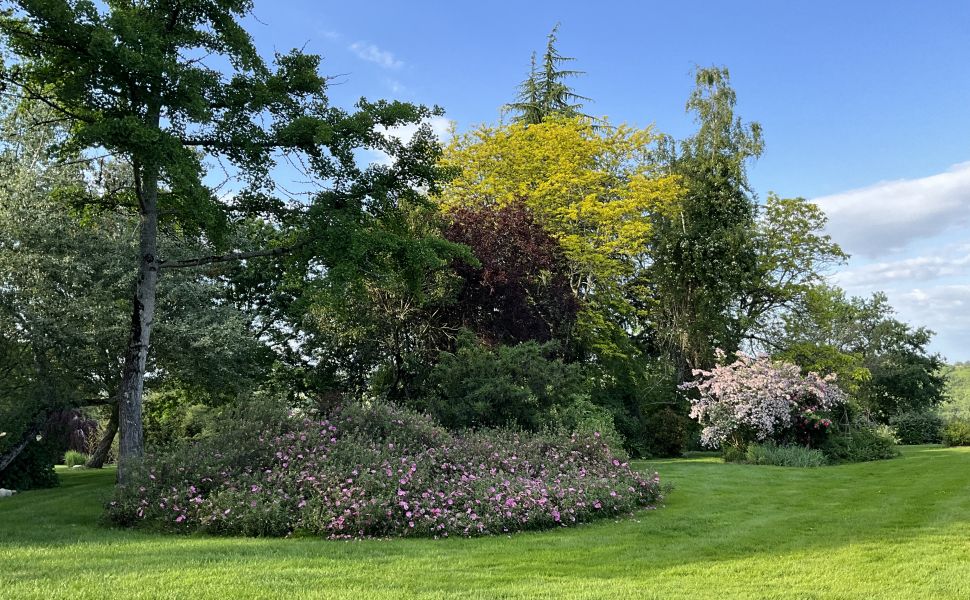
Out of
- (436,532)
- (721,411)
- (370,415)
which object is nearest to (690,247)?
(721,411)

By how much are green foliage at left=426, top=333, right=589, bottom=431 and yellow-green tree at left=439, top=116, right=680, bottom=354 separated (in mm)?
6636

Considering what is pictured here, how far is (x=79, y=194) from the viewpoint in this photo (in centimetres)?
1405

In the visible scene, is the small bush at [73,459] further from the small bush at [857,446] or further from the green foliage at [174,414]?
the small bush at [857,446]

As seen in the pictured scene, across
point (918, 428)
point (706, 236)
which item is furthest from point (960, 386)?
point (706, 236)

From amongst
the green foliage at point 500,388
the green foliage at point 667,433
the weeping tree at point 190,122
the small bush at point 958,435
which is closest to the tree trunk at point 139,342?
the weeping tree at point 190,122

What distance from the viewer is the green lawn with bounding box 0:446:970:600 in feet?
18.0

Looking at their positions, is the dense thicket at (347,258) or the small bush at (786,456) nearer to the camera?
the dense thicket at (347,258)

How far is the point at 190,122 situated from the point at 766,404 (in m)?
15.6

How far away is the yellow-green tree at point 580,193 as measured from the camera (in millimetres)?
23922

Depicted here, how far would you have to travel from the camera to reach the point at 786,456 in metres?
17.6

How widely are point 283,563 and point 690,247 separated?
75.4 ft

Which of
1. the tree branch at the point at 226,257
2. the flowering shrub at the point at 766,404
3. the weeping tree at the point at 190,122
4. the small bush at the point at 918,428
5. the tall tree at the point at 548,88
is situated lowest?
the small bush at the point at 918,428

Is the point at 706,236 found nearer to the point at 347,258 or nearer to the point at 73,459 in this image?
the point at 347,258

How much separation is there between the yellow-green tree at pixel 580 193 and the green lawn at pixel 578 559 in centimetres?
1362
